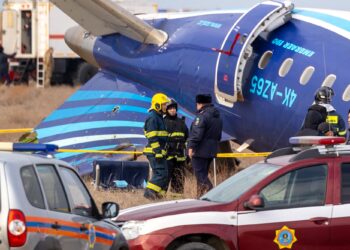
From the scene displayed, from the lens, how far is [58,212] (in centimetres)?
816

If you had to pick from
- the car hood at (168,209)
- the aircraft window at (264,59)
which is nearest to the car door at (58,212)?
the car hood at (168,209)

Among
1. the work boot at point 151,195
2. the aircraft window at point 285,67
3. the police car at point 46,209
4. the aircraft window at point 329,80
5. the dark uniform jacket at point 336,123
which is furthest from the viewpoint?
the aircraft window at point 285,67

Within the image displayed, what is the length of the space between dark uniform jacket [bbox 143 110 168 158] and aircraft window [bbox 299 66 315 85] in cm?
251

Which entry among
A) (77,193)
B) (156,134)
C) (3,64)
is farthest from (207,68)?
(3,64)

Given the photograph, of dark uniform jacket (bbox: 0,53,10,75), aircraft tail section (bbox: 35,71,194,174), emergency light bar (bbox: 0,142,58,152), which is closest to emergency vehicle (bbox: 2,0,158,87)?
dark uniform jacket (bbox: 0,53,10,75)

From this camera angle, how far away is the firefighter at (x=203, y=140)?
15055 mm

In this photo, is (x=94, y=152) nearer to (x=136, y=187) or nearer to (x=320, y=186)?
(x=136, y=187)

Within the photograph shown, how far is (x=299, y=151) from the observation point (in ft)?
36.6

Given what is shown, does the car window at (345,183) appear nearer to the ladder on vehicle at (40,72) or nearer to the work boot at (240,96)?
the work boot at (240,96)

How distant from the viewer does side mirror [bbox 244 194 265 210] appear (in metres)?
10.0

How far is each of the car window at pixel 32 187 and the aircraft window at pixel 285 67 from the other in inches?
368

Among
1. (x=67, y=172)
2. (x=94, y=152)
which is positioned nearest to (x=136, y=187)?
(x=94, y=152)

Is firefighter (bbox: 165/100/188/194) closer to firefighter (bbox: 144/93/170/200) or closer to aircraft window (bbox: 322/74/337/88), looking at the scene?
firefighter (bbox: 144/93/170/200)

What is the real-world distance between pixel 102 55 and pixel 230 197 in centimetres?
1101
